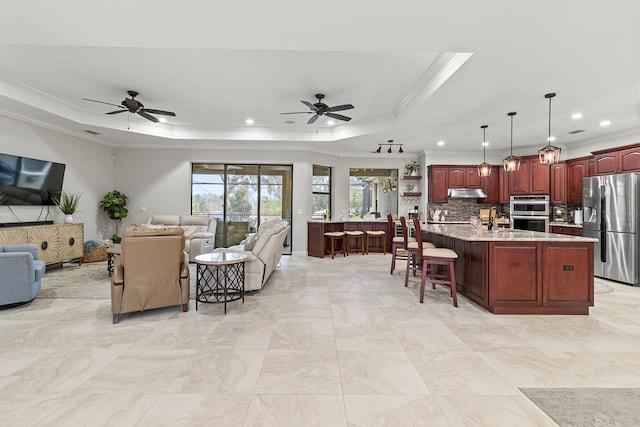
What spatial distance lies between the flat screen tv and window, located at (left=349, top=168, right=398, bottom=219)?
21.9ft

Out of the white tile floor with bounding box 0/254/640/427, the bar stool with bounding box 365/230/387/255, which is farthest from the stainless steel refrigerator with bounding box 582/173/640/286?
the bar stool with bounding box 365/230/387/255

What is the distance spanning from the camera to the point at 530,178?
704 cm

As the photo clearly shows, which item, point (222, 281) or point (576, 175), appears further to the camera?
point (576, 175)

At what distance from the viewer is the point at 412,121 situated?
521cm

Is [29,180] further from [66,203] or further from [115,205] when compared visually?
[115,205]

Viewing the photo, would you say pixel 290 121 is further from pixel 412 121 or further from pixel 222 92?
pixel 412 121

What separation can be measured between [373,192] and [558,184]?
4.65m

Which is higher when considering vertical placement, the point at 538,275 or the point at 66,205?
the point at 66,205

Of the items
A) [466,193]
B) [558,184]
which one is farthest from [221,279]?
[558,184]

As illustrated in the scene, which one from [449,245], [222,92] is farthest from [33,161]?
[449,245]

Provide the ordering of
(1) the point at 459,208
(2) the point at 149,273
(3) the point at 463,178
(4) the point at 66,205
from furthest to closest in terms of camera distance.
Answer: (1) the point at 459,208 < (3) the point at 463,178 < (4) the point at 66,205 < (2) the point at 149,273

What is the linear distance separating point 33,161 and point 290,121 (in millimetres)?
4708

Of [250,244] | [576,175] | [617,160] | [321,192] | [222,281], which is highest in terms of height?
[617,160]

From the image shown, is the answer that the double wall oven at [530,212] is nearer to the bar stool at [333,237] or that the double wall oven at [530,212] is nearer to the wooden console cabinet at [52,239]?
the bar stool at [333,237]
